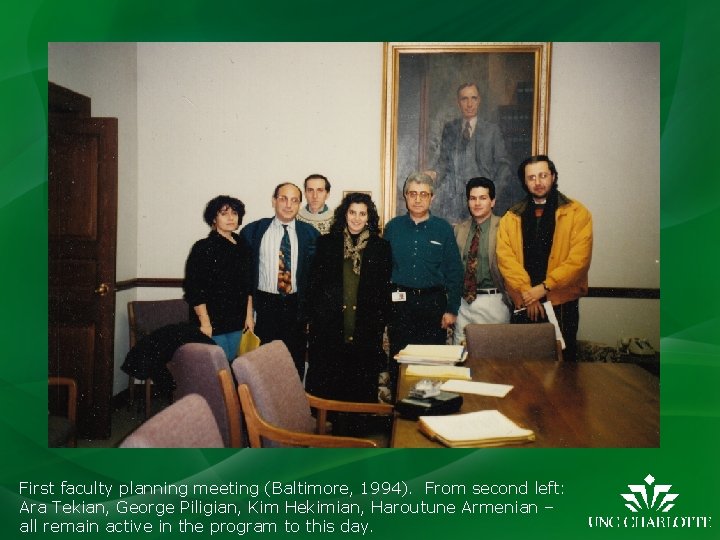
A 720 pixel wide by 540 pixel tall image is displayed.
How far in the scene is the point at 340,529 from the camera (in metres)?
1.92

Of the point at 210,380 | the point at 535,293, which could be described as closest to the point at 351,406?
the point at 210,380

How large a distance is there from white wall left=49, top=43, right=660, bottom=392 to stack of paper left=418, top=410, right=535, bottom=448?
1881 mm

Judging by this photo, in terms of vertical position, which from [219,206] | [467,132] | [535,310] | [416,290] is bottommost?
[535,310]

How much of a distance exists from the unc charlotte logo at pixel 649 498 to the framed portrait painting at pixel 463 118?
1.87 m

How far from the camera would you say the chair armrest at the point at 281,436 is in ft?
5.75

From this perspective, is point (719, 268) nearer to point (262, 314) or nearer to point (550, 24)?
point (550, 24)

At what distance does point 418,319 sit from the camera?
3529mm

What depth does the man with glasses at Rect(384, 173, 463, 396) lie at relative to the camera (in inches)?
138

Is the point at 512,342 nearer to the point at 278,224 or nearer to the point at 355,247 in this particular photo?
the point at 355,247

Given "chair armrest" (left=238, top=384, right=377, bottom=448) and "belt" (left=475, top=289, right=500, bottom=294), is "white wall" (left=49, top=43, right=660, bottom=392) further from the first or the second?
"chair armrest" (left=238, top=384, right=377, bottom=448)

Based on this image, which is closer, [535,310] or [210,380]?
[210,380]

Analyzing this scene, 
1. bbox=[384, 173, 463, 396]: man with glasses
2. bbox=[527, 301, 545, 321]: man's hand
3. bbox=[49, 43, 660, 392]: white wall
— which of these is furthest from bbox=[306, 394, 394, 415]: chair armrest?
bbox=[49, 43, 660, 392]: white wall

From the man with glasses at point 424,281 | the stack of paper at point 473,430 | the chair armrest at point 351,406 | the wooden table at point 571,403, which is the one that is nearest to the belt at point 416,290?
the man with glasses at point 424,281

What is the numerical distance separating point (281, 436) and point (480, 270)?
2.07 m
